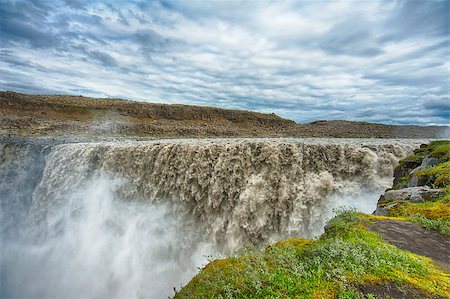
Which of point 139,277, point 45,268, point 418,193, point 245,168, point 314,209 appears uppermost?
point 418,193

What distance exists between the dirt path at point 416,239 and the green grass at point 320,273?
48 cm

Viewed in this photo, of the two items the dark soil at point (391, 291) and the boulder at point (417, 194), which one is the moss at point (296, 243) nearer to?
the dark soil at point (391, 291)

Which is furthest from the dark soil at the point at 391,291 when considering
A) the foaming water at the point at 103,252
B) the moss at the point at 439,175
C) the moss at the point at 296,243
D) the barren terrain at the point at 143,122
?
the barren terrain at the point at 143,122

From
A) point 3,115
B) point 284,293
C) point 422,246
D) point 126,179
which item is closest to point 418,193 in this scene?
point 422,246

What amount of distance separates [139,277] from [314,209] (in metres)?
9.91

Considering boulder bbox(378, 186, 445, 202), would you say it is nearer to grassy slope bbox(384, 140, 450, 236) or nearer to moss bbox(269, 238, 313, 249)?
grassy slope bbox(384, 140, 450, 236)

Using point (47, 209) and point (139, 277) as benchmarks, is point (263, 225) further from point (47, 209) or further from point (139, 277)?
point (47, 209)

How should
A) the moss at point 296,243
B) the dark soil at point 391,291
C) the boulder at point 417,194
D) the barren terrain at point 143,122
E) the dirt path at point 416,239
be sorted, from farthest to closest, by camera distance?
1. the barren terrain at point 143,122
2. the boulder at point 417,194
3. the moss at point 296,243
4. the dirt path at point 416,239
5. the dark soil at point 391,291

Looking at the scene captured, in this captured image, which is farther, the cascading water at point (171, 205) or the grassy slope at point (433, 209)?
the cascading water at point (171, 205)

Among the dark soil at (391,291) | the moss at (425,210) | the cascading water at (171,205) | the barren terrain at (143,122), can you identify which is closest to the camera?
the dark soil at (391,291)

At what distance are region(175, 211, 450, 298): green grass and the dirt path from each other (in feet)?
1.58

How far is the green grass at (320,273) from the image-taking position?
12.7 ft

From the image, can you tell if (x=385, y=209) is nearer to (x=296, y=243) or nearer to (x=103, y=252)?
(x=296, y=243)

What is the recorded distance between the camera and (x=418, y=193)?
25.5ft
